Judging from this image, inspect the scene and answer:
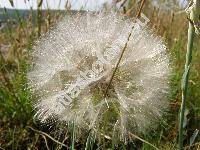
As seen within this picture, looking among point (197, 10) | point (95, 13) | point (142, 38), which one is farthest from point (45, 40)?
point (197, 10)

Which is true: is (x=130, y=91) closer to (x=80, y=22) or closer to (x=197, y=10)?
(x=80, y=22)

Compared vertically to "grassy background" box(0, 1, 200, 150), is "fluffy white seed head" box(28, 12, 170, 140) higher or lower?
higher

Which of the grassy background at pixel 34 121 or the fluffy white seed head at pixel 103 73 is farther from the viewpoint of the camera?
the grassy background at pixel 34 121

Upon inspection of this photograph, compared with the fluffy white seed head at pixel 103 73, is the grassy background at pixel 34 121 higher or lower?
lower

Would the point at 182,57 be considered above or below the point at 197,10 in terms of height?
below

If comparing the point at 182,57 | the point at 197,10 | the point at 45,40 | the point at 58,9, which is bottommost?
the point at 182,57

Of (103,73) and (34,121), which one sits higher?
(103,73)

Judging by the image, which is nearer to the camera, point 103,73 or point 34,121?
point 103,73

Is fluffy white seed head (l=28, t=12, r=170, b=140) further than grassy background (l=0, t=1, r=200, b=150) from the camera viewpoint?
No
